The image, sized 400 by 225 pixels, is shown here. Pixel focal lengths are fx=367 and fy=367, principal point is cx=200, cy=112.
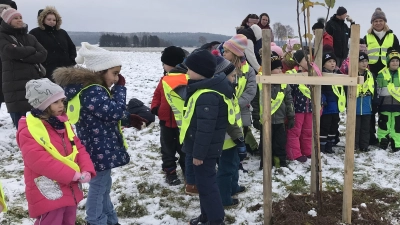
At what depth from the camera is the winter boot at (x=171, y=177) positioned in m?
4.77

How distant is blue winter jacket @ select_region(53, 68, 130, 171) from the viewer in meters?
3.10

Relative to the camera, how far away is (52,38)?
21.0 feet

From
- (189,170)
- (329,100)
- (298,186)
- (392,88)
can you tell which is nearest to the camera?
(189,170)

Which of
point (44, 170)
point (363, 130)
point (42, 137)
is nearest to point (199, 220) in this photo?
point (44, 170)

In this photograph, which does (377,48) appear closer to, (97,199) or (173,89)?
(173,89)

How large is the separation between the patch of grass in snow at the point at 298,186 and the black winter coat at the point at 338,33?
4316 mm

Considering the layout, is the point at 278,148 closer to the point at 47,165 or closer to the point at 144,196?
the point at 144,196

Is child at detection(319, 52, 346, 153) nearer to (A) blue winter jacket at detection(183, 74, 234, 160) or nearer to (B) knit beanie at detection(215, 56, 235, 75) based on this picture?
(B) knit beanie at detection(215, 56, 235, 75)

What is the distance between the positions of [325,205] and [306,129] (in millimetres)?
2121

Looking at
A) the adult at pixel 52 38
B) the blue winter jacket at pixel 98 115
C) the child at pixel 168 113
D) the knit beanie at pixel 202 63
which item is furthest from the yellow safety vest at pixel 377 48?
the adult at pixel 52 38

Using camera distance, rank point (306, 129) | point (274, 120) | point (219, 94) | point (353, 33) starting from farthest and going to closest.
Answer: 1. point (306, 129)
2. point (274, 120)
3. point (219, 94)
4. point (353, 33)

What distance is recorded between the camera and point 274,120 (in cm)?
519

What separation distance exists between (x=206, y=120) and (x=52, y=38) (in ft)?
14.3

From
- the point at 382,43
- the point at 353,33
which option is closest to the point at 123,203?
the point at 353,33
